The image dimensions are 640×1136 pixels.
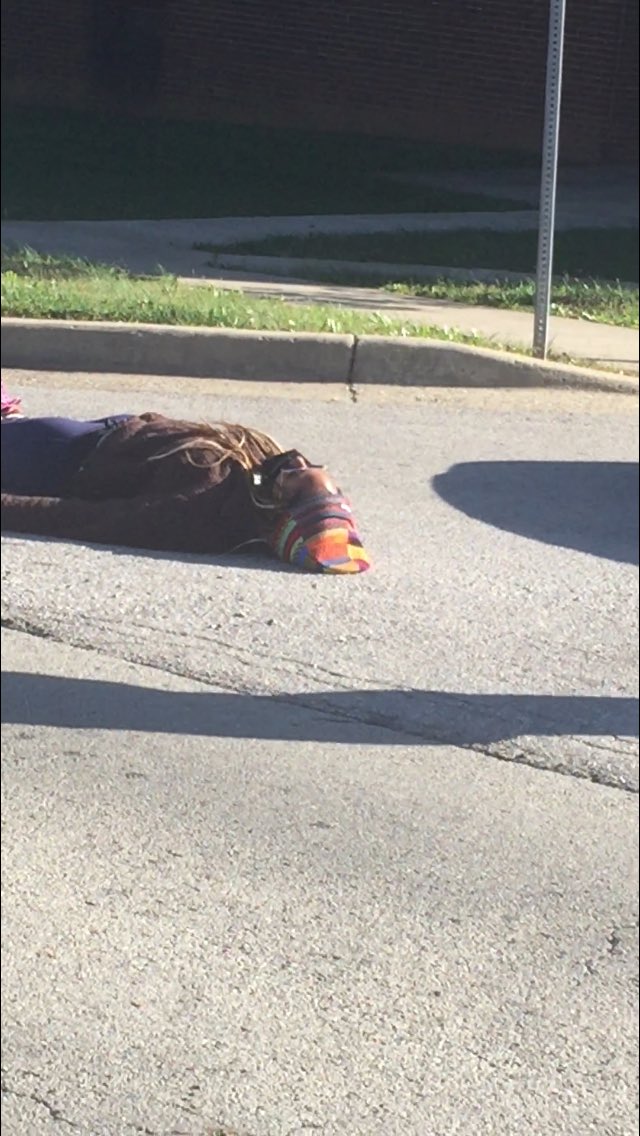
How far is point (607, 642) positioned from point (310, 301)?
2897 mm

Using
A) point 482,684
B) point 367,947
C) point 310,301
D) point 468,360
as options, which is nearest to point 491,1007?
point 367,947

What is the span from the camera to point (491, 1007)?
344cm

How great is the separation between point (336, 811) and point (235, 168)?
2.38 metres

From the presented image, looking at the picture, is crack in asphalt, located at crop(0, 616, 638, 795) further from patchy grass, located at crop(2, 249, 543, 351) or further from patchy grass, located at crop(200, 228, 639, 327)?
patchy grass, located at crop(200, 228, 639, 327)

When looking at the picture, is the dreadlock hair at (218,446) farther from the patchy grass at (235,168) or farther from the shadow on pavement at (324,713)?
the shadow on pavement at (324,713)

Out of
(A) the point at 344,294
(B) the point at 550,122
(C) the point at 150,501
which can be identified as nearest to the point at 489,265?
(A) the point at 344,294

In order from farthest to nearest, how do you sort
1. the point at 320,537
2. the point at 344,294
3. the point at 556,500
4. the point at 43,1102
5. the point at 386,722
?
the point at 344,294, the point at 556,500, the point at 386,722, the point at 320,537, the point at 43,1102

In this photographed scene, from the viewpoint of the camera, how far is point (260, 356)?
5738mm

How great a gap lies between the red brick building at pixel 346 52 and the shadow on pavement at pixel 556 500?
4090 mm

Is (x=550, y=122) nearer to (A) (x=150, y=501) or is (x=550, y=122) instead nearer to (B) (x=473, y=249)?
(A) (x=150, y=501)

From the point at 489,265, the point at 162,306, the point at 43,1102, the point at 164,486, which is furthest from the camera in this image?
the point at 489,265

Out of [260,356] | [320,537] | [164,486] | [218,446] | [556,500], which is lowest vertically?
[556,500]

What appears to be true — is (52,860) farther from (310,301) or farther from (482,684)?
(310,301)

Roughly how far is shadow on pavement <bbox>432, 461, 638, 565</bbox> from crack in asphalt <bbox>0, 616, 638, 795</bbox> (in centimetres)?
149
